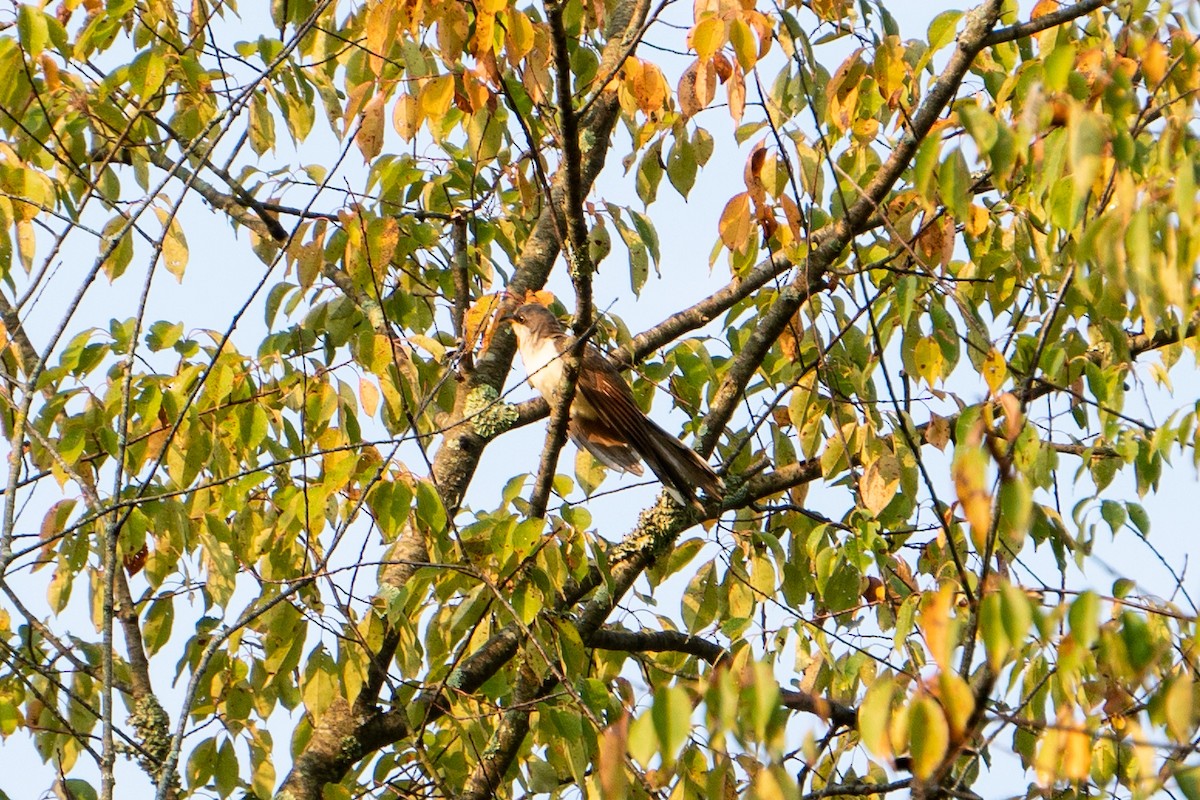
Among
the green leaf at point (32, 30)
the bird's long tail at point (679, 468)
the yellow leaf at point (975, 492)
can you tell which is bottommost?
the yellow leaf at point (975, 492)

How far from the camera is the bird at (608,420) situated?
3.89 metres

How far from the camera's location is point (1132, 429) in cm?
268

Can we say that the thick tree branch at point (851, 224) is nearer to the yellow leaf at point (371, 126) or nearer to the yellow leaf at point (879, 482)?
the yellow leaf at point (879, 482)

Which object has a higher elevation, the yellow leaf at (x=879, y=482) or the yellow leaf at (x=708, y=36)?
the yellow leaf at (x=708, y=36)

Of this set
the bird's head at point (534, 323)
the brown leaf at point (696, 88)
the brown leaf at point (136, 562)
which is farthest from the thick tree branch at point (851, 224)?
the brown leaf at point (136, 562)

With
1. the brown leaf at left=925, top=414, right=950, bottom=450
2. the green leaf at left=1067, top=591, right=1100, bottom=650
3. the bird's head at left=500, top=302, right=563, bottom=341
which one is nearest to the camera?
the green leaf at left=1067, top=591, right=1100, bottom=650

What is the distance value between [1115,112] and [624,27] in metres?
3.32

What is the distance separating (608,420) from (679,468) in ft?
1.83

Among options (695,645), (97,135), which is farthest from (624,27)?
(695,645)

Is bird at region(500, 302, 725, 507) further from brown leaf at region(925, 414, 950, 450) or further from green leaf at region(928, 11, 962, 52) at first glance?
green leaf at region(928, 11, 962, 52)

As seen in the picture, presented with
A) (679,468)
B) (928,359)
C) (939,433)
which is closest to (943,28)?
(928,359)

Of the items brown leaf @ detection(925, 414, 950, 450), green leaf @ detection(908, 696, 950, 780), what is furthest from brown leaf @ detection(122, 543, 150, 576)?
green leaf @ detection(908, 696, 950, 780)

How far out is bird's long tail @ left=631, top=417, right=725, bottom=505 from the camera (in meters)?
3.82

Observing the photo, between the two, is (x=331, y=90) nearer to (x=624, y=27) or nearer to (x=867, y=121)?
(x=624, y=27)
